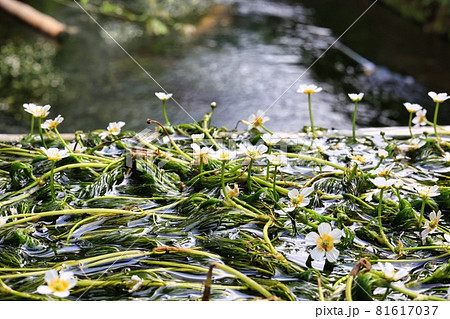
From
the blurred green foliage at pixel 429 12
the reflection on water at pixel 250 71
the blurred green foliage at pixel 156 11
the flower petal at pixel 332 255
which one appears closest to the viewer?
the flower petal at pixel 332 255

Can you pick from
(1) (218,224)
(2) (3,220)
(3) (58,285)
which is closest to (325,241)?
(1) (218,224)

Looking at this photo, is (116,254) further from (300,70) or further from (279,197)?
(300,70)

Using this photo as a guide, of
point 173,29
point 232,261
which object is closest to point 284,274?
point 232,261

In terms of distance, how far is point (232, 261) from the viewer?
3.11 ft

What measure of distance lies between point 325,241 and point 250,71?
9.60ft

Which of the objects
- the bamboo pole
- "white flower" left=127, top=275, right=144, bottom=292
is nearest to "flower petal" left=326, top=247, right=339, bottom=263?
"white flower" left=127, top=275, right=144, bottom=292

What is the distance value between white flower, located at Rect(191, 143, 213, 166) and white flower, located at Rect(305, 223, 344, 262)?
32 centimetres

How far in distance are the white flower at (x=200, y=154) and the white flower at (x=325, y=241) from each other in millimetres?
320

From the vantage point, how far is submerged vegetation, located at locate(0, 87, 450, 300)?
869 millimetres

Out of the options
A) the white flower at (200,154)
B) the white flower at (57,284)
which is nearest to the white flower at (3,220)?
the white flower at (57,284)

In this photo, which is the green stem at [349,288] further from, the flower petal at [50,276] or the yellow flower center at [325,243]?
the flower petal at [50,276]

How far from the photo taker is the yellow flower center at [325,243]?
0.94 m

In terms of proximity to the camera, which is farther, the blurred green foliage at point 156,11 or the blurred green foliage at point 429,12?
the blurred green foliage at point 156,11

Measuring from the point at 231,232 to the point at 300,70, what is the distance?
2.91 metres
